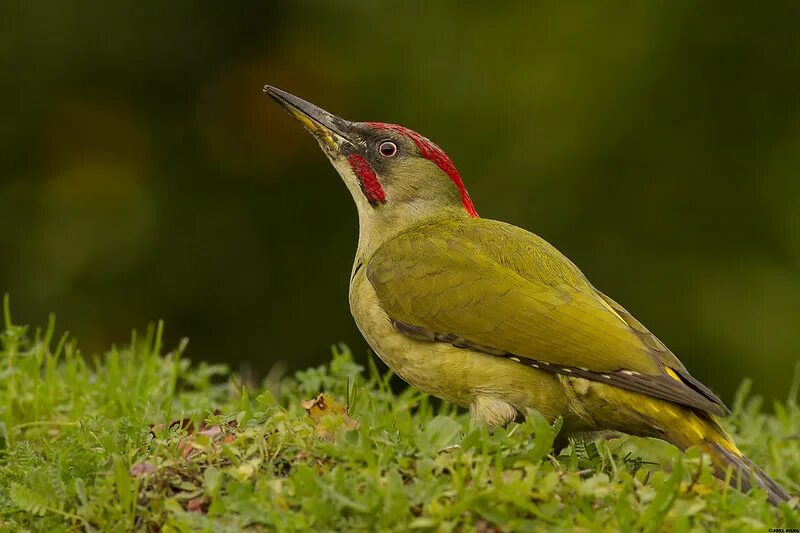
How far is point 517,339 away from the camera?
14.3 ft

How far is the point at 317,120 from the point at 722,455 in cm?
237

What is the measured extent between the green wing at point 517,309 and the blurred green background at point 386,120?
297 cm

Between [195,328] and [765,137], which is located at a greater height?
[765,137]

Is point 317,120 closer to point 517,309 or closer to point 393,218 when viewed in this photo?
point 393,218

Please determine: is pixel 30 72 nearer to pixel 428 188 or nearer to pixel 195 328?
pixel 195 328

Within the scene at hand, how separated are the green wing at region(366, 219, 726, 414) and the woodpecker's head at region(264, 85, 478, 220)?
33 centimetres

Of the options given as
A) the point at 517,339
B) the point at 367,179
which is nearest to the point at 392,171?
the point at 367,179

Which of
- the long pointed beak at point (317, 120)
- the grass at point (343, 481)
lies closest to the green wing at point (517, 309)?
the grass at point (343, 481)

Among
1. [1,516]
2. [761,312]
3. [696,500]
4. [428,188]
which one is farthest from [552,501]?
[761,312]

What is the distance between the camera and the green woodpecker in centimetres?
412

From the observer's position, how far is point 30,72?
786cm

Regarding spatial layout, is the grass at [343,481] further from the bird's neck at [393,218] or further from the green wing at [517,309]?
the bird's neck at [393,218]

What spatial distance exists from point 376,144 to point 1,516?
2272mm

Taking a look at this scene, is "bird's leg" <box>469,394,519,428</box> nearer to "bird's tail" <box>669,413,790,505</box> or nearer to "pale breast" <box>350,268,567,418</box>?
"pale breast" <box>350,268,567,418</box>
